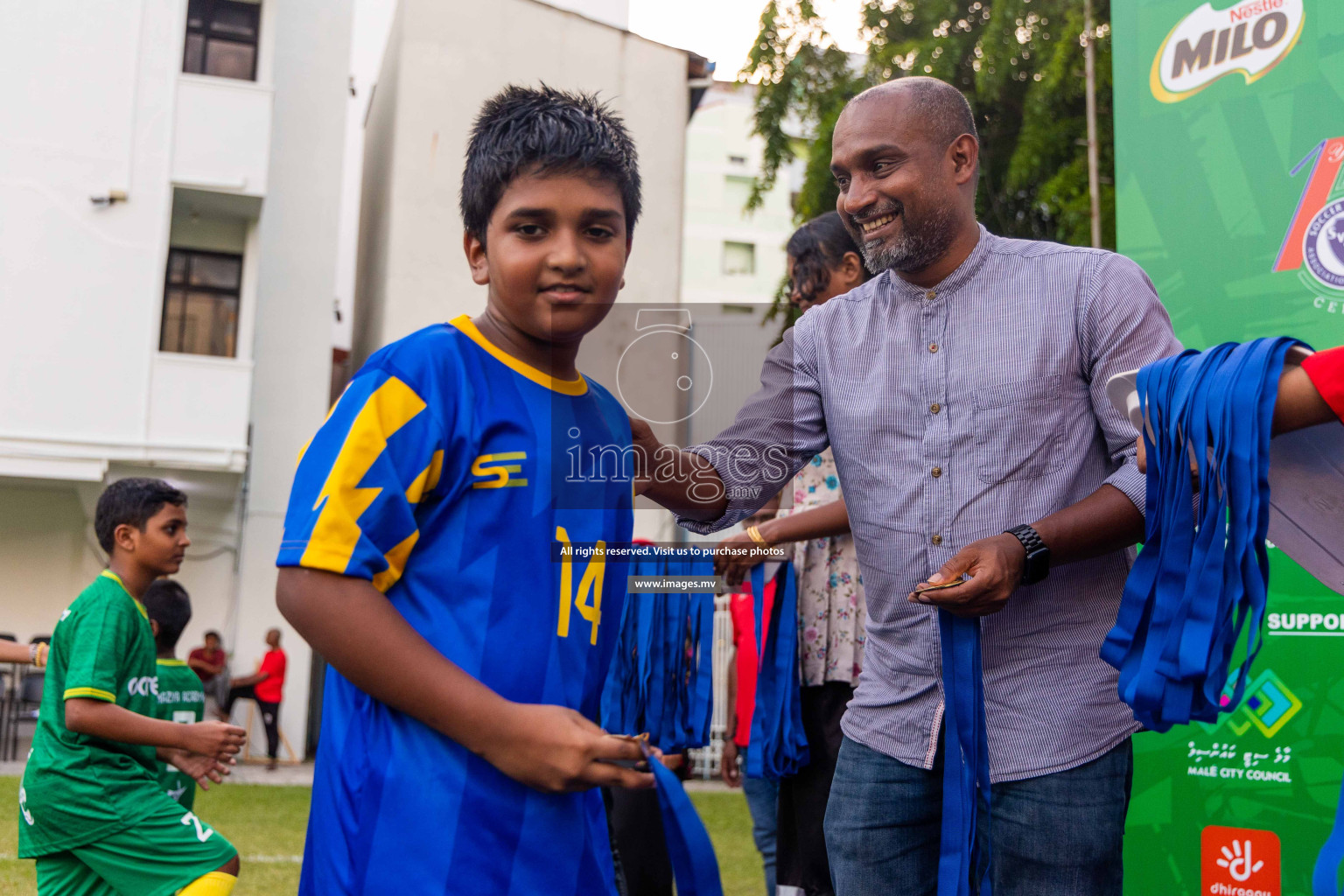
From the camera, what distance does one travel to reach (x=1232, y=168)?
3.99 meters

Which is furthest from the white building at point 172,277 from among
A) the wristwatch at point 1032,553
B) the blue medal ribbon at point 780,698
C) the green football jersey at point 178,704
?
the wristwatch at point 1032,553

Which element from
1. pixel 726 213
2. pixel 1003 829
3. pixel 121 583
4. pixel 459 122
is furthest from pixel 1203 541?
pixel 726 213

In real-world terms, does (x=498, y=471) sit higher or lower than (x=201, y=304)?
lower

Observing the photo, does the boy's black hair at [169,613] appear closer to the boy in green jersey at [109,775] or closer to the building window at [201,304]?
the boy in green jersey at [109,775]

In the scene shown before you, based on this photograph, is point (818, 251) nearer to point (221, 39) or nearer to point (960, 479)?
point (960, 479)

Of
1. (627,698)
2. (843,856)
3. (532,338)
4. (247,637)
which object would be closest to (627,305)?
(532,338)

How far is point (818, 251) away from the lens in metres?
3.68

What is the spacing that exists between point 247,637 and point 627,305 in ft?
46.6

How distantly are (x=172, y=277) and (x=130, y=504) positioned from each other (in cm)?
1189

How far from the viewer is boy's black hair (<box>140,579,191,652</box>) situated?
198 inches

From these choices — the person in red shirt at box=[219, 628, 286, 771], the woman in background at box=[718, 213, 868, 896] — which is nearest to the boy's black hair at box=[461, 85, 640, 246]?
the woman in background at box=[718, 213, 868, 896]

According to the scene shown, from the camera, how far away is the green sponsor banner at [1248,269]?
3658 millimetres

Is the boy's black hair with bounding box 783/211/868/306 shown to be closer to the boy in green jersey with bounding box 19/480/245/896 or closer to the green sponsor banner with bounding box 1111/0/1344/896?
the green sponsor banner with bounding box 1111/0/1344/896

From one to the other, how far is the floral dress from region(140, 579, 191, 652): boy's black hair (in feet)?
8.91
